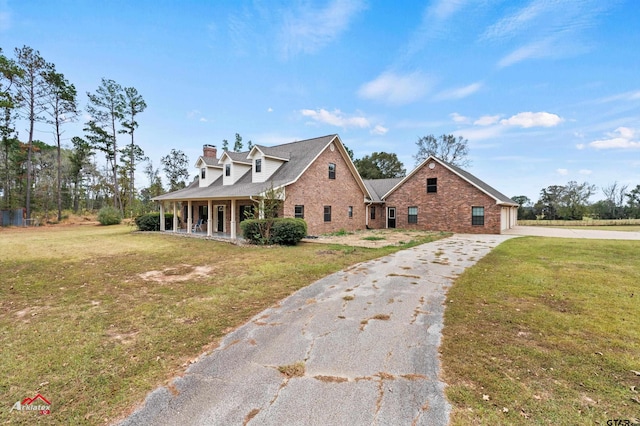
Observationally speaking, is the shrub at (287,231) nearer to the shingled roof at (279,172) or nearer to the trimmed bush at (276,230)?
the trimmed bush at (276,230)

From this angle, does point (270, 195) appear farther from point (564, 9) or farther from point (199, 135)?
point (199, 135)

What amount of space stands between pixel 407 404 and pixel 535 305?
163 inches

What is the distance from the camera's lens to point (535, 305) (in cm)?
528

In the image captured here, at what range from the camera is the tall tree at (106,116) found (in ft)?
102

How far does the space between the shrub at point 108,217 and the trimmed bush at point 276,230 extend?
74.2 feet

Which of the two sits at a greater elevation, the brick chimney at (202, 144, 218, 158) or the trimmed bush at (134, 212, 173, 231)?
the brick chimney at (202, 144, 218, 158)

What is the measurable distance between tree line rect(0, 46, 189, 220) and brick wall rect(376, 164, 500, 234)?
22.0 metres

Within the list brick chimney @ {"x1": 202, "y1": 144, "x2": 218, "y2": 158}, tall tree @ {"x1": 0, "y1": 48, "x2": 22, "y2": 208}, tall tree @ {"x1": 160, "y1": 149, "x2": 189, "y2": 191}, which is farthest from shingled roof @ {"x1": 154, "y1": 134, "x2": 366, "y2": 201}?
tall tree @ {"x1": 160, "y1": 149, "x2": 189, "y2": 191}

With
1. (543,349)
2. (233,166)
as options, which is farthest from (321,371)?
(233,166)

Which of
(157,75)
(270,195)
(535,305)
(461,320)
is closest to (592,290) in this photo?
(535,305)

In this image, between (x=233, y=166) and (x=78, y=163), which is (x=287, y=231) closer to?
(x=233, y=166)

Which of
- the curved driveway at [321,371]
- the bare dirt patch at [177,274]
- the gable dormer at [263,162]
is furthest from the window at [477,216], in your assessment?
the bare dirt patch at [177,274]

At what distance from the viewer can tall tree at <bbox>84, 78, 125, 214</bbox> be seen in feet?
102

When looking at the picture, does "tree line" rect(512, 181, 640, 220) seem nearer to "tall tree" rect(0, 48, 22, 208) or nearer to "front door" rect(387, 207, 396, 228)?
"front door" rect(387, 207, 396, 228)
